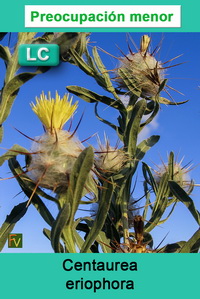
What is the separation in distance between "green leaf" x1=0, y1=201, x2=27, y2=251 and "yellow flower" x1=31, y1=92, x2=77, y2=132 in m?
0.57

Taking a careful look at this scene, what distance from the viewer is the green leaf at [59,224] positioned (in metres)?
2.13

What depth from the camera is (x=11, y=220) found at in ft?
8.47

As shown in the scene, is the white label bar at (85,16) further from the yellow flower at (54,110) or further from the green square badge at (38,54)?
the yellow flower at (54,110)

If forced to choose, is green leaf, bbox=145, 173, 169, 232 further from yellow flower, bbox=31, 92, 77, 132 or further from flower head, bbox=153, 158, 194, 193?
yellow flower, bbox=31, 92, 77, 132

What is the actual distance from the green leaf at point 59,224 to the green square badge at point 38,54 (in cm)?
84

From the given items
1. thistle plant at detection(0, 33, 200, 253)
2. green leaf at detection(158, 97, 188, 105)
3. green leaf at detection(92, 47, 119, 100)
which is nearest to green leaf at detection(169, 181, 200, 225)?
thistle plant at detection(0, 33, 200, 253)

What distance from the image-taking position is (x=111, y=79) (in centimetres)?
324

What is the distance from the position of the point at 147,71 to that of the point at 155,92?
164 mm

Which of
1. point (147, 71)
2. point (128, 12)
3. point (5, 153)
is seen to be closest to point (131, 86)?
point (147, 71)

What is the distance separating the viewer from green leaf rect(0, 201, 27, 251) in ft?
8.27

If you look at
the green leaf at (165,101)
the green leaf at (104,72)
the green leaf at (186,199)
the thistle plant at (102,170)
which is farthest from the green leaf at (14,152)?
the green leaf at (165,101)

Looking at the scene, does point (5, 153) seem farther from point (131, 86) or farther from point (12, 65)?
point (131, 86)

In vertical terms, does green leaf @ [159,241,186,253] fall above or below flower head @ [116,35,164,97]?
below

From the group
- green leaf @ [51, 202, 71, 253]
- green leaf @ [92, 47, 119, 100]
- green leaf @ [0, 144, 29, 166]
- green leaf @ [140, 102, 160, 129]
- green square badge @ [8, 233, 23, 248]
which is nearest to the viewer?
green leaf @ [51, 202, 71, 253]
